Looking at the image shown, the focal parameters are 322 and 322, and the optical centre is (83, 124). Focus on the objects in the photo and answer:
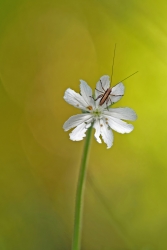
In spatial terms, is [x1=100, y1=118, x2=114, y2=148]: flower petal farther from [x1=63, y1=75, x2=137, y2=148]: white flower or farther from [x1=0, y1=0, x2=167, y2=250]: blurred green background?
[x1=0, y1=0, x2=167, y2=250]: blurred green background

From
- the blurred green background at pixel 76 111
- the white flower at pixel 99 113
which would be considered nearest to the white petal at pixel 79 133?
the white flower at pixel 99 113

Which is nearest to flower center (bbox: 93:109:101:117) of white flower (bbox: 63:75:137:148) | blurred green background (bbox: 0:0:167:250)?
white flower (bbox: 63:75:137:148)

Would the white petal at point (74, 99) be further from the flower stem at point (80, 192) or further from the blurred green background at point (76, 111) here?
the blurred green background at point (76, 111)

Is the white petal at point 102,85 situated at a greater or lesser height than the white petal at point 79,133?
greater

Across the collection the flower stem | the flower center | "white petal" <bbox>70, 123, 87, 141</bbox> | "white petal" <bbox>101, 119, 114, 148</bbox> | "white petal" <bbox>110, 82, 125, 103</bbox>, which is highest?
"white petal" <bbox>110, 82, 125, 103</bbox>

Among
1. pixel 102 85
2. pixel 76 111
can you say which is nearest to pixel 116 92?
pixel 102 85

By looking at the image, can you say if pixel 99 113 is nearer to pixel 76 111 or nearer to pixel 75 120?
pixel 75 120
